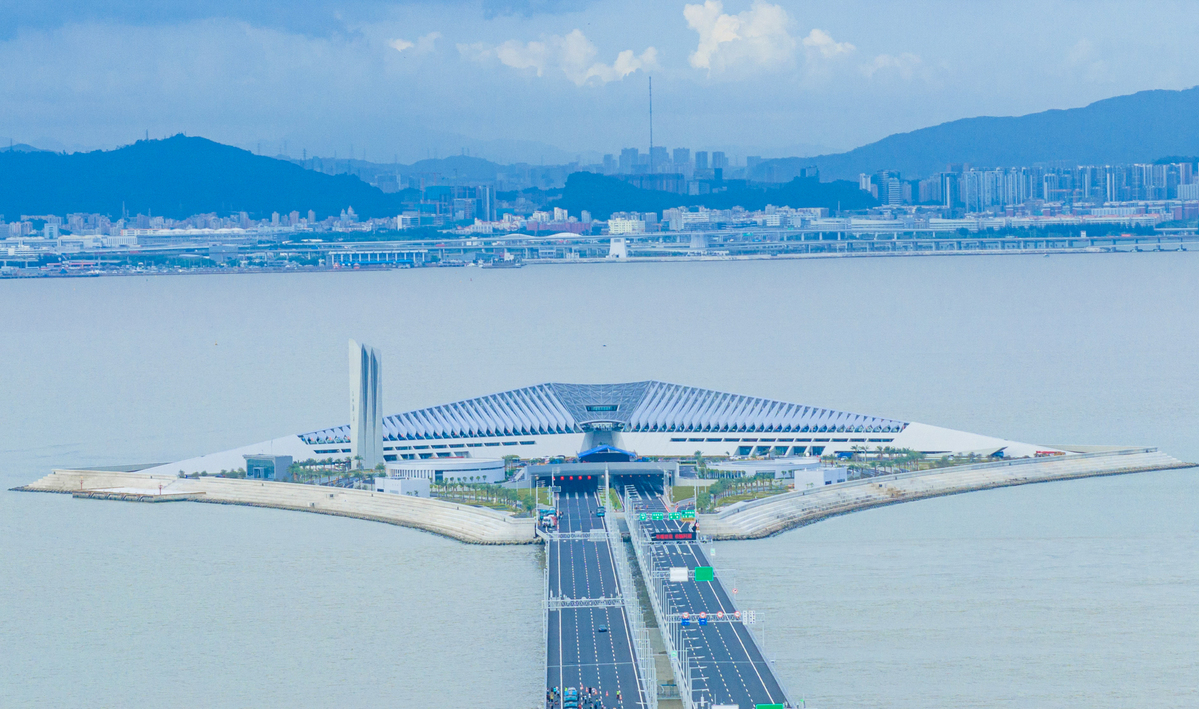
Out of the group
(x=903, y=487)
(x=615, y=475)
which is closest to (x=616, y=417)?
(x=615, y=475)

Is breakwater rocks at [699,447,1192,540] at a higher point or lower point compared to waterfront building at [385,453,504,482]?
lower

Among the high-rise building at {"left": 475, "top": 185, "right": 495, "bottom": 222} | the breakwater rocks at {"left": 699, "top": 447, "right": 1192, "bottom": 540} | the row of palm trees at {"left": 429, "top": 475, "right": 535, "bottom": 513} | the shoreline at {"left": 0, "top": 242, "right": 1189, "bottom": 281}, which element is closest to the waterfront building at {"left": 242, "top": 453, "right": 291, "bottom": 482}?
the row of palm trees at {"left": 429, "top": 475, "right": 535, "bottom": 513}

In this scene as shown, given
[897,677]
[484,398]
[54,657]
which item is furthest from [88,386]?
[897,677]

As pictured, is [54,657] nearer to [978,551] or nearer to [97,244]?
[978,551]

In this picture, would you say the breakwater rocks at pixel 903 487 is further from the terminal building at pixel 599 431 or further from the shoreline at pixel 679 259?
the shoreline at pixel 679 259

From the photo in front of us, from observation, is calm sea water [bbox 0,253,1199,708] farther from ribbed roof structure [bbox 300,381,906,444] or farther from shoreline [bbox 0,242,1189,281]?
shoreline [bbox 0,242,1189,281]

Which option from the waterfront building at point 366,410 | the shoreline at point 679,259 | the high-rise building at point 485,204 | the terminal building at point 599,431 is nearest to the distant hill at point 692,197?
the high-rise building at point 485,204
